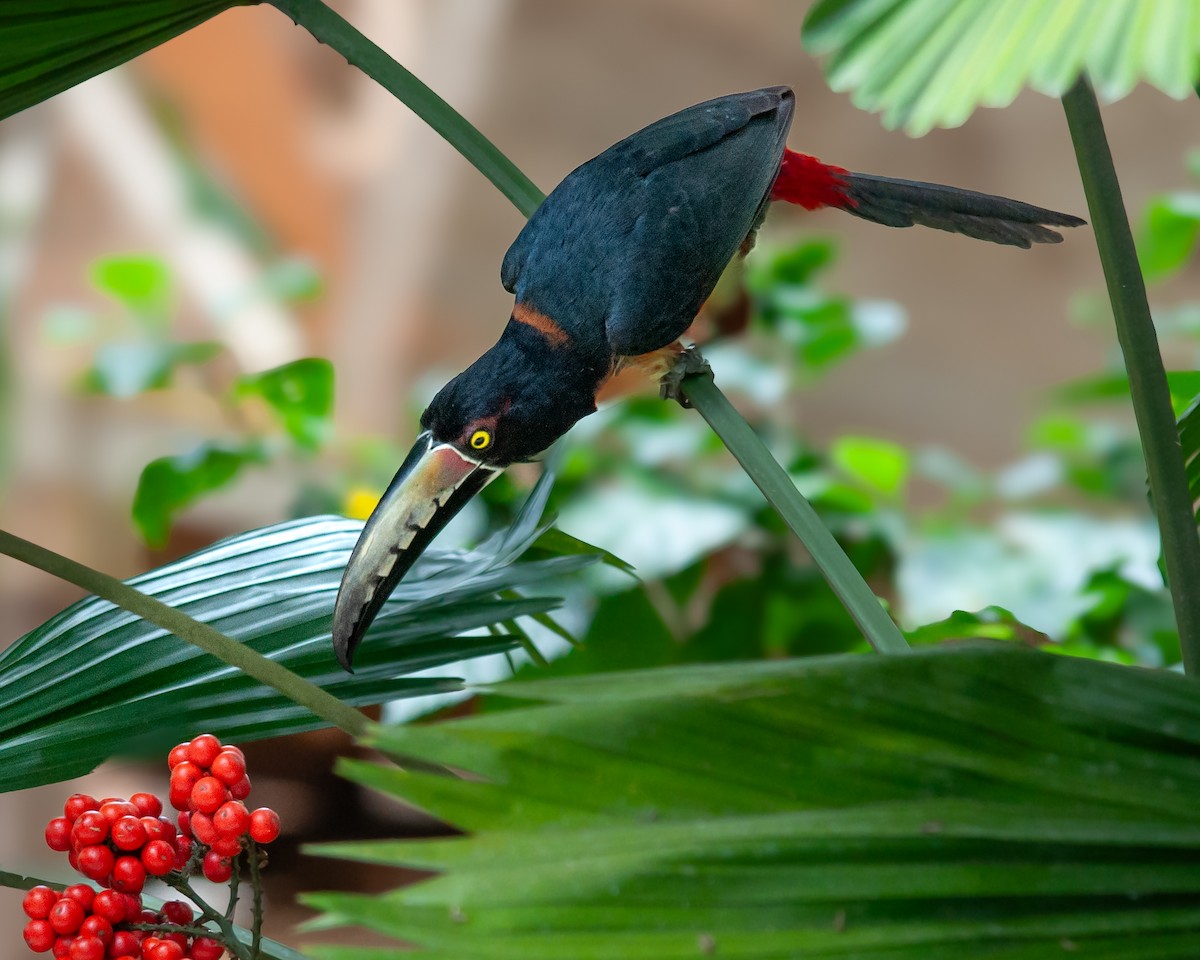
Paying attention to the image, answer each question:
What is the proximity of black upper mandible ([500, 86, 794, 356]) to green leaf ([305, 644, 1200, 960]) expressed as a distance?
508 mm

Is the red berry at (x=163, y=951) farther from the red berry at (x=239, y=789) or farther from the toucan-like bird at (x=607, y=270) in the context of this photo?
the toucan-like bird at (x=607, y=270)

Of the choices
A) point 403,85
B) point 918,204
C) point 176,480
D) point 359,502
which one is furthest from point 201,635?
point 359,502

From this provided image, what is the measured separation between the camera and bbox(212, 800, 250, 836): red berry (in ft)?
1.68

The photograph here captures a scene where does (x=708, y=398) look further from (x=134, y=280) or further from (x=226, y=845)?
(x=134, y=280)

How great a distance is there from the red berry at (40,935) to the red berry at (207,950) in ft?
0.21

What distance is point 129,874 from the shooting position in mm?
518

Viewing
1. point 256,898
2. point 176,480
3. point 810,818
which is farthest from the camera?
point 176,480

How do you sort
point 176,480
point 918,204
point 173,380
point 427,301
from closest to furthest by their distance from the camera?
point 918,204 → point 176,480 → point 173,380 → point 427,301

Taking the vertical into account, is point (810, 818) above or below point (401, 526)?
below

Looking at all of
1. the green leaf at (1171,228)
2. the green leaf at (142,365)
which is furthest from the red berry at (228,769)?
the green leaf at (1171,228)

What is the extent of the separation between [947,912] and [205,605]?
0.47 meters

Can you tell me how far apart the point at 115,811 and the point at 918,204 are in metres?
0.76

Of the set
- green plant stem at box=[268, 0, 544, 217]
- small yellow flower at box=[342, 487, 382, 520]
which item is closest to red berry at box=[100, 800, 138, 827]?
green plant stem at box=[268, 0, 544, 217]

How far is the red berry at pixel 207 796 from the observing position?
20.3 inches
